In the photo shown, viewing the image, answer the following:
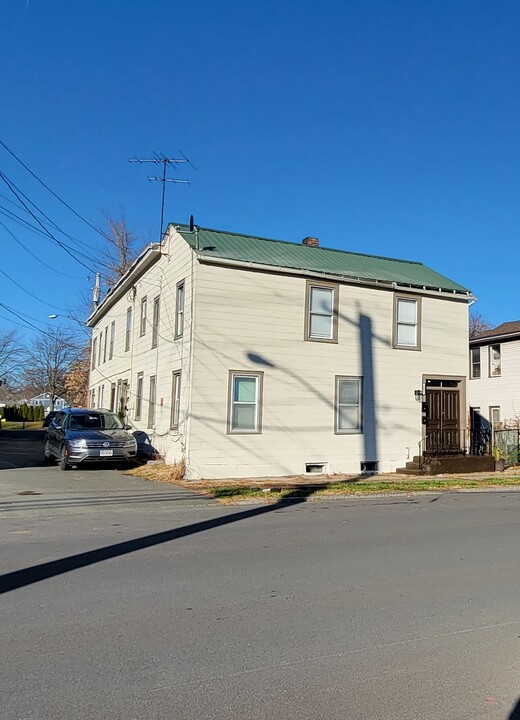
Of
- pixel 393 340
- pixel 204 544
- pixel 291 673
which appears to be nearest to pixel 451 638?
pixel 291 673

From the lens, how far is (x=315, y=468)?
17859mm

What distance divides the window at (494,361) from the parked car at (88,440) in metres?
19.2

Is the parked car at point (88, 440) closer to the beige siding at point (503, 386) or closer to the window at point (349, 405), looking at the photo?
the window at point (349, 405)

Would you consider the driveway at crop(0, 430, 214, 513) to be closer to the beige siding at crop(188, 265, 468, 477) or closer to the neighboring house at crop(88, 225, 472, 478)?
the neighboring house at crop(88, 225, 472, 478)

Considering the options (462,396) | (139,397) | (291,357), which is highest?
(291,357)

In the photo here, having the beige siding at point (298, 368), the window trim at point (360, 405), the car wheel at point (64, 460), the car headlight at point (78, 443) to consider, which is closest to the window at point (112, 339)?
the car wheel at point (64, 460)

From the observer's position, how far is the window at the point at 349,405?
60.1ft

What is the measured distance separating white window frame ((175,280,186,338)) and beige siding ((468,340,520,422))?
54.9ft

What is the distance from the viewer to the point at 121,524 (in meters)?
9.71

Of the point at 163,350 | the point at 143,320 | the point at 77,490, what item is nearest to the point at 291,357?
the point at 163,350

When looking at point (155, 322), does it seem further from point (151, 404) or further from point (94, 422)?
point (94, 422)

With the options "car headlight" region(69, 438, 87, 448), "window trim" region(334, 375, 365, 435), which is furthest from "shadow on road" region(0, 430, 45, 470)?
"window trim" region(334, 375, 365, 435)

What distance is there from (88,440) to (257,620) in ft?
41.0

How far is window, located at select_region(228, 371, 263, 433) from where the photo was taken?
1675 cm
